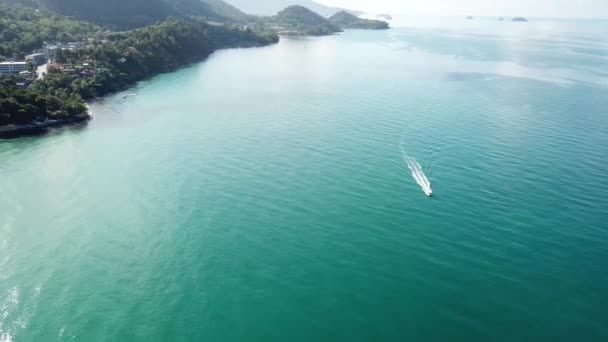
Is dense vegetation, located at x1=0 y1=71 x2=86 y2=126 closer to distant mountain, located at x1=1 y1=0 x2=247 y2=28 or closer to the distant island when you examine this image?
the distant island

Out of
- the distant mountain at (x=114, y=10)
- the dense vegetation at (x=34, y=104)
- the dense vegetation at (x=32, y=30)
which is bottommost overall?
the dense vegetation at (x=34, y=104)

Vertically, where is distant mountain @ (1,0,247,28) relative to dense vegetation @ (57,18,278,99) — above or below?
above

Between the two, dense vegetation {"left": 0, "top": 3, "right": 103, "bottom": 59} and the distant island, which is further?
dense vegetation {"left": 0, "top": 3, "right": 103, "bottom": 59}

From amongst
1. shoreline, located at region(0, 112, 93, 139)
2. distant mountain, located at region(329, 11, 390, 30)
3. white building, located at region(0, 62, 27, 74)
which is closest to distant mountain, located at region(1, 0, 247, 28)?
white building, located at region(0, 62, 27, 74)

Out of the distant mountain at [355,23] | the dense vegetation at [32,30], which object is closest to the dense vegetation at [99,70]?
the dense vegetation at [32,30]

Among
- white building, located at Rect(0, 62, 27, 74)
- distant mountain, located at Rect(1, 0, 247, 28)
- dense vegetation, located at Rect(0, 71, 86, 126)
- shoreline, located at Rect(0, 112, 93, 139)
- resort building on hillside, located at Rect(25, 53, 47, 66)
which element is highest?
distant mountain, located at Rect(1, 0, 247, 28)

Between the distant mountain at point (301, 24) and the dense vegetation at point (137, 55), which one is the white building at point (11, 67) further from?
the distant mountain at point (301, 24)

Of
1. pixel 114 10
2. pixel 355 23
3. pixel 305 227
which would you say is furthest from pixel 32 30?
pixel 355 23
